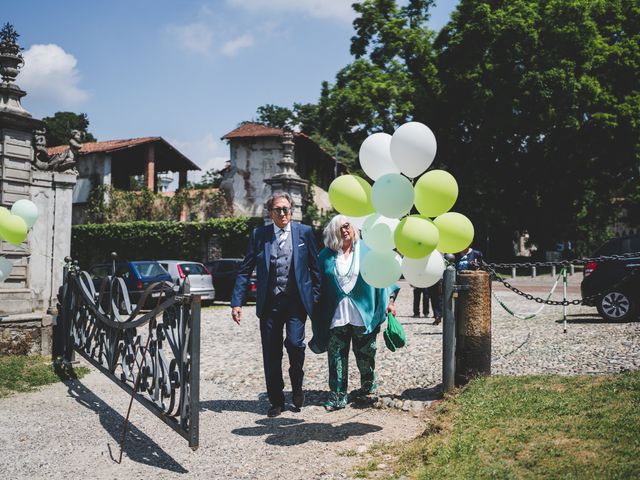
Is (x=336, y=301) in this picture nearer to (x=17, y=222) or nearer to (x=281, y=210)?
(x=281, y=210)

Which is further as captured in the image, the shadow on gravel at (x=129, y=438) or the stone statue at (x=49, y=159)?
the stone statue at (x=49, y=159)

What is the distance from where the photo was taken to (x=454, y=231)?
4.58m

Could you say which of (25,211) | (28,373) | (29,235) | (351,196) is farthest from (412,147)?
(29,235)

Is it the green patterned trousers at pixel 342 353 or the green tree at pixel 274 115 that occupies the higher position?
the green tree at pixel 274 115

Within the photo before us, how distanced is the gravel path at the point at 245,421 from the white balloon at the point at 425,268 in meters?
1.36

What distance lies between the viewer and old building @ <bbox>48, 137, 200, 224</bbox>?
32.9 m

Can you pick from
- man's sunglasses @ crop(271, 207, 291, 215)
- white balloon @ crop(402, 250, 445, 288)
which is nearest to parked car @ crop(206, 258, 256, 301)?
man's sunglasses @ crop(271, 207, 291, 215)

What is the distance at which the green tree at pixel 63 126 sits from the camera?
6319 cm

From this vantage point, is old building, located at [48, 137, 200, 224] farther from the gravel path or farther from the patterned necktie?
the patterned necktie

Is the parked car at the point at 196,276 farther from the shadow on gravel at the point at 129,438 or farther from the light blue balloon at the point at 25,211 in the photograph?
the shadow on gravel at the point at 129,438

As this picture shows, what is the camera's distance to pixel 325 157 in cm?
3503

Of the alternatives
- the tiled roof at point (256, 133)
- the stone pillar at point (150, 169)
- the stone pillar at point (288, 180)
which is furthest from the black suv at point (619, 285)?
the stone pillar at point (150, 169)

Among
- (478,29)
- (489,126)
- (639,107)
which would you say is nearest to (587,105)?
(639,107)

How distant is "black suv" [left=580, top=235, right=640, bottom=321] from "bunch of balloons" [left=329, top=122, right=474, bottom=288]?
7.59 meters
